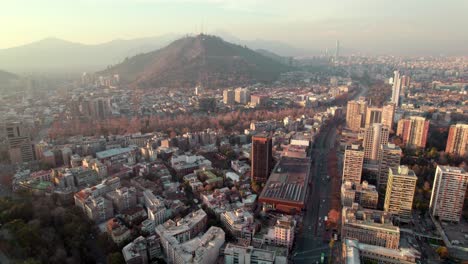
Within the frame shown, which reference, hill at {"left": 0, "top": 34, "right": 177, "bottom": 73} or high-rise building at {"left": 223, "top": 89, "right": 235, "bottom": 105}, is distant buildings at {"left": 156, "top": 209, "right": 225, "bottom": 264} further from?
hill at {"left": 0, "top": 34, "right": 177, "bottom": 73}

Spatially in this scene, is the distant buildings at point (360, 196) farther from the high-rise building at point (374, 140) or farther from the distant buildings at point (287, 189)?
the high-rise building at point (374, 140)

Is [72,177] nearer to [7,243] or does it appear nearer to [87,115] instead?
[7,243]

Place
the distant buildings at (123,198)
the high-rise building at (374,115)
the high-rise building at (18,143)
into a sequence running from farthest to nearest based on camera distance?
the high-rise building at (374,115)
the high-rise building at (18,143)
the distant buildings at (123,198)

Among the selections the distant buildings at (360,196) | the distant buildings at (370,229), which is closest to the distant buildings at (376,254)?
the distant buildings at (370,229)

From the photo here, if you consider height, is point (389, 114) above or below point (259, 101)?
above

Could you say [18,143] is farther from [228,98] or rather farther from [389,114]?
[389,114]

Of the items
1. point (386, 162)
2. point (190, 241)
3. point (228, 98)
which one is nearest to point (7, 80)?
point (228, 98)
